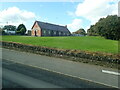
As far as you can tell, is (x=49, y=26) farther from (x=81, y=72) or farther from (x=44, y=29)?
(x=81, y=72)

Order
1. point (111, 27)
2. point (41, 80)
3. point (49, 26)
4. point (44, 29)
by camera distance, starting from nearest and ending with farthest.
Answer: point (41, 80) → point (111, 27) → point (44, 29) → point (49, 26)

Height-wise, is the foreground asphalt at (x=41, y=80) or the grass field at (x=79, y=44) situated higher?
the grass field at (x=79, y=44)

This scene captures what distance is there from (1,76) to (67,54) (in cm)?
899

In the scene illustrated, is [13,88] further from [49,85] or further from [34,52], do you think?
[34,52]

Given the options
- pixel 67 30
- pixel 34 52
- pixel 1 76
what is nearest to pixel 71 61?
pixel 34 52

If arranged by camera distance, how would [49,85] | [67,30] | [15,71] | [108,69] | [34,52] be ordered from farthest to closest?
1. [67,30]
2. [34,52]
3. [108,69]
4. [15,71]
5. [49,85]

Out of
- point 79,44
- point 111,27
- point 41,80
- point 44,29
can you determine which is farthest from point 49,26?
point 41,80

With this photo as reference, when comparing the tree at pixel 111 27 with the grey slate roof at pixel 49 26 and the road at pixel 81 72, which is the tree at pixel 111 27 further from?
the road at pixel 81 72

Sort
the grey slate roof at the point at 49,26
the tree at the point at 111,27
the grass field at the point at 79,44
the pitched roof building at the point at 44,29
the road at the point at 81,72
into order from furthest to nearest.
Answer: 1. the grey slate roof at the point at 49,26
2. the pitched roof building at the point at 44,29
3. the tree at the point at 111,27
4. the grass field at the point at 79,44
5. the road at the point at 81,72

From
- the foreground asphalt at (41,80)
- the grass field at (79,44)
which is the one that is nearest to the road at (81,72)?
the foreground asphalt at (41,80)

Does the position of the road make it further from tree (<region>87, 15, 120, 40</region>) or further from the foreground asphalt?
tree (<region>87, 15, 120, 40</region>)

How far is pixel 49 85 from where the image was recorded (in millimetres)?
10617

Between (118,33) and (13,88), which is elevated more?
(118,33)

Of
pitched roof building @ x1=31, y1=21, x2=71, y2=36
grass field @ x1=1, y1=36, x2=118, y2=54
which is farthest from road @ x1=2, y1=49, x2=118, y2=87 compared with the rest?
pitched roof building @ x1=31, y1=21, x2=71, y2=36
